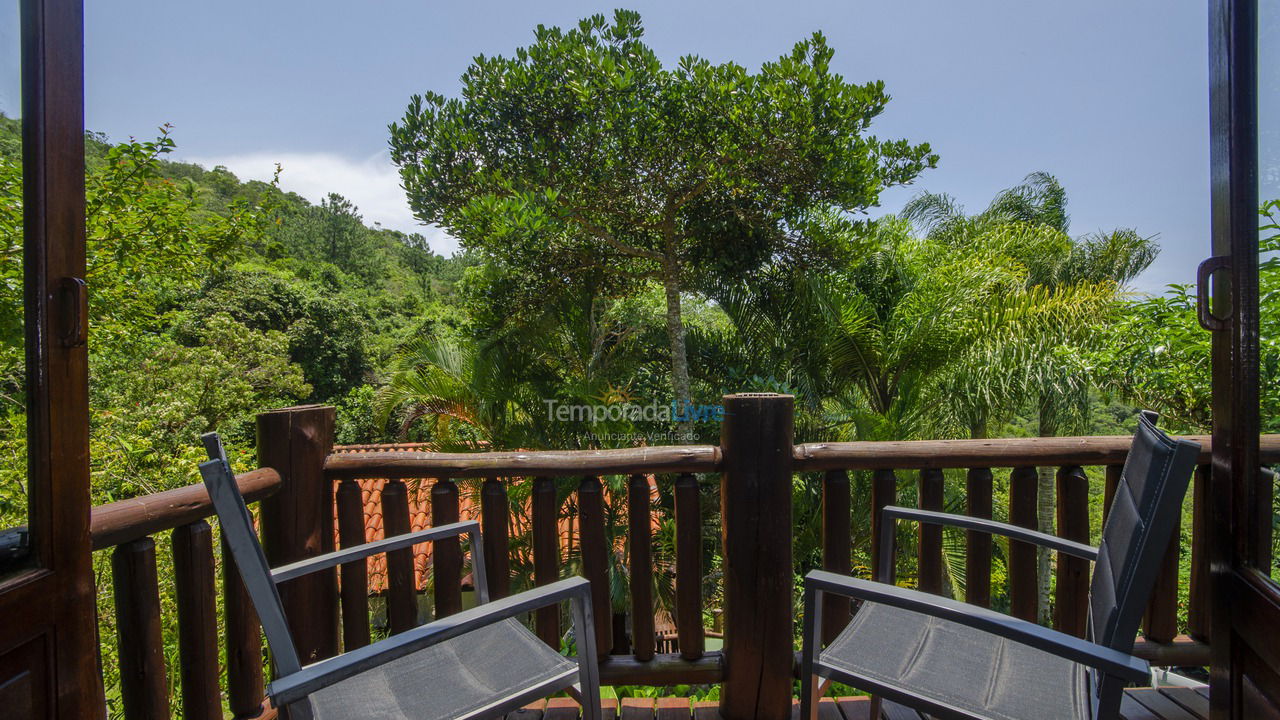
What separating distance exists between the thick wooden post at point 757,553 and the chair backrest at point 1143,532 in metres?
0.61

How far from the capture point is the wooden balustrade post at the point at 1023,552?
152 cm

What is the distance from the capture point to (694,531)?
60.6 inches

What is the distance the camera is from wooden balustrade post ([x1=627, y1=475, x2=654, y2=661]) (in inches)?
59.9

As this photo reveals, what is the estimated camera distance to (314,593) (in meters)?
1.51

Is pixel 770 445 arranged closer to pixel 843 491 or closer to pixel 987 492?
pixel 843 491

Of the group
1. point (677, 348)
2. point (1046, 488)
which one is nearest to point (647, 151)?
point (677, 348)

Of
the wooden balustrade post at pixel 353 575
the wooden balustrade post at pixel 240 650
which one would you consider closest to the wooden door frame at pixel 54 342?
the wooden balustrade post at pixel 240 650

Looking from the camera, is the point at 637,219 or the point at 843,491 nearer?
the point at 843,491

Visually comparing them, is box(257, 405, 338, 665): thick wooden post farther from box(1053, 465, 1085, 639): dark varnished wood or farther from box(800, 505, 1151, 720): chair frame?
box(1053, 465, 1085, 639): dark varnished wood

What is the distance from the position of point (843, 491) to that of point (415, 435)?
14029 millimetres

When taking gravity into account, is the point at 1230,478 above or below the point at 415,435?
above

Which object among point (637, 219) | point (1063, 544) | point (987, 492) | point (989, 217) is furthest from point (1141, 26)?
point (989, 217)

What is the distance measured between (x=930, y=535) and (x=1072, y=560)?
15.3 inches

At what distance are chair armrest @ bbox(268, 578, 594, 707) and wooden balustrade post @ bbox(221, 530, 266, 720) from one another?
2.17ft
